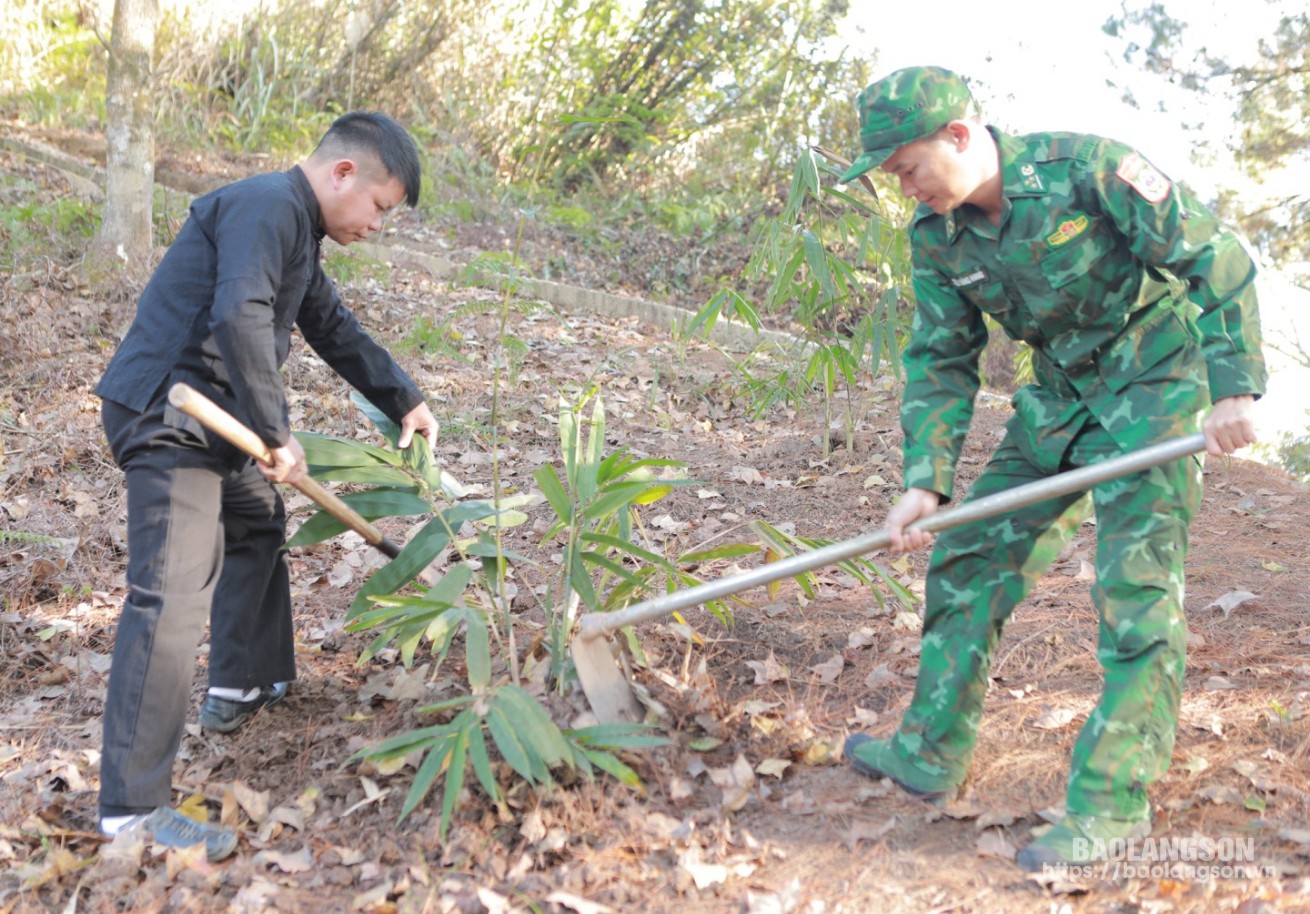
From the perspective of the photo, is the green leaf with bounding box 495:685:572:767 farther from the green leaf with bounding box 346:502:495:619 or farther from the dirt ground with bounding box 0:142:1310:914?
the green leaf with bounding box 346:502:495:619

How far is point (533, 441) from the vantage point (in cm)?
530

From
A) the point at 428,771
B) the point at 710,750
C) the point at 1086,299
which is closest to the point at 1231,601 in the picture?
the point at 1086,299

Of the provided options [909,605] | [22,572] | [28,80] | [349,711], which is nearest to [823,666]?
[909,605]

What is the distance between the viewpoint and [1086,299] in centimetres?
240

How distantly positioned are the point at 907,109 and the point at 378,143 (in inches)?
51.1

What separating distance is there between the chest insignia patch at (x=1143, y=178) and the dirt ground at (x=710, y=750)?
1361 millimetres

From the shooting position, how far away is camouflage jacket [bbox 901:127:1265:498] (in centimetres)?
222

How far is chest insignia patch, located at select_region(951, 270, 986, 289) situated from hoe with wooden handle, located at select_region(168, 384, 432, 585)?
1633mm

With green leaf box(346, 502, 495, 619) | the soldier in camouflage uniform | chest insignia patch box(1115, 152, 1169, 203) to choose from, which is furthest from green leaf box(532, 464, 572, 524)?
chest insignia patch box(1115, 152, 1169, 203)

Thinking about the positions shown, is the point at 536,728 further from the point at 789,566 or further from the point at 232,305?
the point at 232,305

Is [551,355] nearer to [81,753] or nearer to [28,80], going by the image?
[81,753]

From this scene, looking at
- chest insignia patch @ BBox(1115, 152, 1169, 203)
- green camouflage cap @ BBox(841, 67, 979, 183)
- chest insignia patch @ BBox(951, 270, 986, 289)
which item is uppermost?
green camouflage cap @ BBox(841, 67, 979, 183)

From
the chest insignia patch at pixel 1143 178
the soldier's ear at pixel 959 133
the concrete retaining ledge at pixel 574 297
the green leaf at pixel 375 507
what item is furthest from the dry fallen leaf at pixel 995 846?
the concrete retaining ledge at pixel 574 297

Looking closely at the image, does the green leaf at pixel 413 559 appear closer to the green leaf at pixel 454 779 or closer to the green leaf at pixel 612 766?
the green leaf at pixel 454 779
